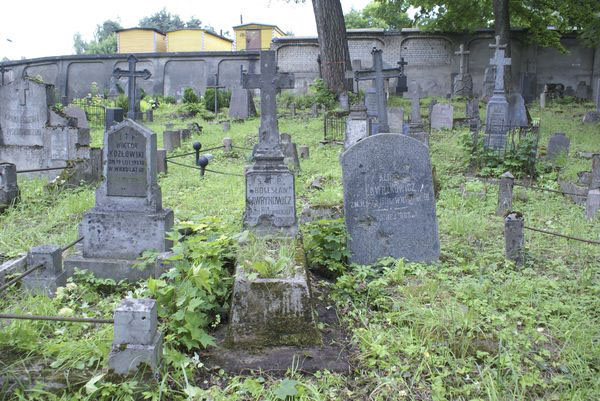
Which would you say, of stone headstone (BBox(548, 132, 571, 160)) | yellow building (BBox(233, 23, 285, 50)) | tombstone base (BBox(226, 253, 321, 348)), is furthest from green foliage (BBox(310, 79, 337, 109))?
yellow building (BBox(233, 23, 285, 50))

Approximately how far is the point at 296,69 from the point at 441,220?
22146mm

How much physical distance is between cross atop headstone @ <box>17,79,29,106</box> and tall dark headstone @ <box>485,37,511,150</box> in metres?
9.14

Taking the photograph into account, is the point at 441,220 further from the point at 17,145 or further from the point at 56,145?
the point at 17,145

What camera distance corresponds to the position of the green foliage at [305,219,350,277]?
5.33m

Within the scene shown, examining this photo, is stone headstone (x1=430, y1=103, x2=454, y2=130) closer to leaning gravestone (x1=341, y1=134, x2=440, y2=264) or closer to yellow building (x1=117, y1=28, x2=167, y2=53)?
leaning gravestone (x1=341, y1=134, x2=440, y2=264)

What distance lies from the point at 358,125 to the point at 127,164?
711 centimetres

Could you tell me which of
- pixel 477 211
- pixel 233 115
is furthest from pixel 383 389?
pixel 233 115

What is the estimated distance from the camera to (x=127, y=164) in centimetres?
563

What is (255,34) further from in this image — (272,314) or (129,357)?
(129,357)

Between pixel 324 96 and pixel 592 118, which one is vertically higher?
pixel 324 96

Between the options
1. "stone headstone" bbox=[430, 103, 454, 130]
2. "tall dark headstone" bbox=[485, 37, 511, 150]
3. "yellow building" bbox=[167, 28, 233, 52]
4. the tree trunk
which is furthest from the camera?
"yellow building" bbox=[167, 28, 233, 52]

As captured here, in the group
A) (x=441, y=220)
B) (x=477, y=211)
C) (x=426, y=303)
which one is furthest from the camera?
(x=477, y=211)

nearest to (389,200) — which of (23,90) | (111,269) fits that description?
(111,269)

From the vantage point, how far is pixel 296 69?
28.0 m
